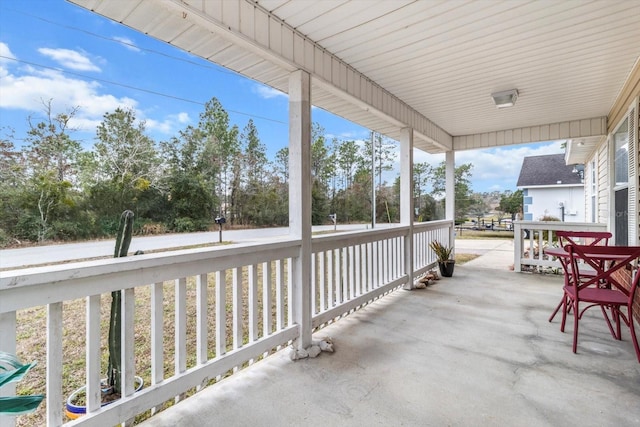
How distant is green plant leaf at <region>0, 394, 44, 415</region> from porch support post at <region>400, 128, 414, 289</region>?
4134 millimetres

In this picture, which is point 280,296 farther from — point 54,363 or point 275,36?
point 275,36

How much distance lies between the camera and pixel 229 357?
6.97 feet

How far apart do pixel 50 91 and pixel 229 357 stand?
5.79 ft

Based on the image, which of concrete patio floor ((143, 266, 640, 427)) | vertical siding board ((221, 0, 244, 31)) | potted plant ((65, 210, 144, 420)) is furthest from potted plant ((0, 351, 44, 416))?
vertical siding board ((221, 0, 244, 31))

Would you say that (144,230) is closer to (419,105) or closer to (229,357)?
(229,357)

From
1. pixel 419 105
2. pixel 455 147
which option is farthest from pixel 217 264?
pixel 455 147

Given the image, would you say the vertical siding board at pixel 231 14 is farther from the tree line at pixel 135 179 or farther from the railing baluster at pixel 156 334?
the railing baluster at pixel 156 334

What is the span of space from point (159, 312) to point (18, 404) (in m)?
1.02

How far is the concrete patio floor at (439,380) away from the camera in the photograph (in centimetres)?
177

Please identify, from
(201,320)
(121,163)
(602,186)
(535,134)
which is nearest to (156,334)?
(201,320)

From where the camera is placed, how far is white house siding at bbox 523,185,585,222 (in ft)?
41.8

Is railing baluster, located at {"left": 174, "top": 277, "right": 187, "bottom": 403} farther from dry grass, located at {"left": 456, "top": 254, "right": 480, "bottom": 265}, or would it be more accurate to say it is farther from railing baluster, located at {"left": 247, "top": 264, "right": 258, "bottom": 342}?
dry grass, located at {"left": 456, "top": 254, "right": 480, "bottom": 265}

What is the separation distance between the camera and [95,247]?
5.09ft

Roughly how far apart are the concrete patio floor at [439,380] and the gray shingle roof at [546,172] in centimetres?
1221
